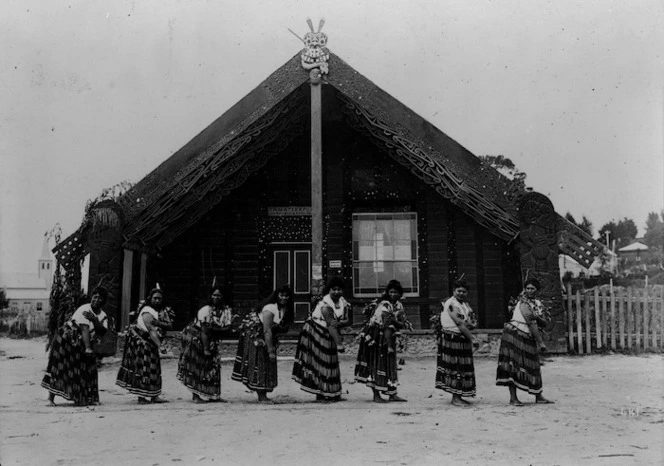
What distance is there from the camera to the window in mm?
14617

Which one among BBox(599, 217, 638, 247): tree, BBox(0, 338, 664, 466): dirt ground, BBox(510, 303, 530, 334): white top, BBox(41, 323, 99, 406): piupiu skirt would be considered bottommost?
BBox(0, 338, 664, 466): dirt ground

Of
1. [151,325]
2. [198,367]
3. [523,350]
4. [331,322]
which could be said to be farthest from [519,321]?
A: [151,325]

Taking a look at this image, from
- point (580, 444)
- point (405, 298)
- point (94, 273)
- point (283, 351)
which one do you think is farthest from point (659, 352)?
point (94, 273)

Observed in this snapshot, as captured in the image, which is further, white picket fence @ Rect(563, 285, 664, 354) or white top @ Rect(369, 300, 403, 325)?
white picket fence @ Rect(563, 285, 664, 354)

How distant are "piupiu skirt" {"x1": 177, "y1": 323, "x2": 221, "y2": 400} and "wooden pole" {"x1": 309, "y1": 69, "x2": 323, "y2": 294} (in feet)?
10.3

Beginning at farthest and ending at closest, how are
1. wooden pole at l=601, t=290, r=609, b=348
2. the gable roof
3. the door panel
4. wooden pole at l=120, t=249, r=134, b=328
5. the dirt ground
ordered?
the door panel, wooden pole at l=601, t=290, r=609, b=348, wooden pole at l=120, t=249, r=134, b=328, the gable roof, the dirt ground

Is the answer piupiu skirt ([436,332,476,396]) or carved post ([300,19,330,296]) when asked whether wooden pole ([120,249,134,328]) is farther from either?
piupiu skirt ([436,332,476,396])

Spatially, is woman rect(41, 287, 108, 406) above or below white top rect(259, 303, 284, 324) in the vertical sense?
below

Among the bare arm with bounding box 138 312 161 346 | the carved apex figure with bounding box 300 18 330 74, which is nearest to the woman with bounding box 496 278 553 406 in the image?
the bare arm with bounding box 138 312 161 346

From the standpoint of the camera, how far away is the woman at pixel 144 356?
834cm

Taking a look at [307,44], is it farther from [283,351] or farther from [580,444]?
[580,444]

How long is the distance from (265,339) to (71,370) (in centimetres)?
240

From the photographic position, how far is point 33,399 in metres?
8.83

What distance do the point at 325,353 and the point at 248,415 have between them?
1.38 m
